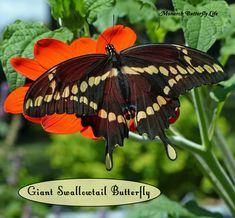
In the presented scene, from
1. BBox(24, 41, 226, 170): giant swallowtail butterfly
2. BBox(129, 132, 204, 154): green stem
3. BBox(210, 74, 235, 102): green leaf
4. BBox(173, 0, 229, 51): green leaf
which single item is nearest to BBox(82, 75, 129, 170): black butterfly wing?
BBox(24, 41, 226, 170): giant swallowtail butterfly

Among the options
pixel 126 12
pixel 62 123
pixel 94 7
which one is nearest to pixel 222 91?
pixel 126 12

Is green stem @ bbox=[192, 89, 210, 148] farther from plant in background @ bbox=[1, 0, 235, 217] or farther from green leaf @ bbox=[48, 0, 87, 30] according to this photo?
green leaf @ bbox=[48, 0, 87, 30]

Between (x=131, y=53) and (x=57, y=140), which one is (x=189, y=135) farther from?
(x=131, y=53)

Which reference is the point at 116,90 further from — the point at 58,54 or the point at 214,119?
the point at 214,119

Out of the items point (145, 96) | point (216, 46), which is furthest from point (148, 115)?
point (216, 46)

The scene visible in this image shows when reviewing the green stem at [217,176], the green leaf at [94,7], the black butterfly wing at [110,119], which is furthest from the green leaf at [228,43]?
the black butterfly wing at [110,119]
